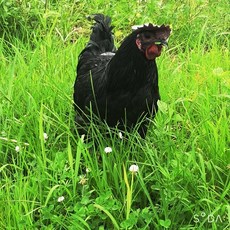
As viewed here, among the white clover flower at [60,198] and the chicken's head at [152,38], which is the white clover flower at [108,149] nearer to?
the white clover flower at [60,198]

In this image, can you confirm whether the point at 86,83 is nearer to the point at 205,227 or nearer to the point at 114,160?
the point at 114,160

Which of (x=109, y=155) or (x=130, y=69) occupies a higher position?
(x=130, y=69)

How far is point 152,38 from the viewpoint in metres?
2.45

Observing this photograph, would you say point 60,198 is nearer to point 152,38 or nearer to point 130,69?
point 130,69

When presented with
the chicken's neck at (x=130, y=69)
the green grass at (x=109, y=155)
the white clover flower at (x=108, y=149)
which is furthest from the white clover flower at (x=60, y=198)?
the chicken's neck at (x=130, y=69)

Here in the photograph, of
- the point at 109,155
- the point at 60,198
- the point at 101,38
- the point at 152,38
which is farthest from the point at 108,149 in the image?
the point at 101,38

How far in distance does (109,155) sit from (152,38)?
0.64 meters

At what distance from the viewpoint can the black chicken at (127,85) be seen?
2465mm

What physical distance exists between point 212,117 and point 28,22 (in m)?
2.13

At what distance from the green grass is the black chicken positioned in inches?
3.7

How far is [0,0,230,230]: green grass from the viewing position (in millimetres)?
2285

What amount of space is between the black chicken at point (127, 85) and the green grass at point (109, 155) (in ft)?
0.31

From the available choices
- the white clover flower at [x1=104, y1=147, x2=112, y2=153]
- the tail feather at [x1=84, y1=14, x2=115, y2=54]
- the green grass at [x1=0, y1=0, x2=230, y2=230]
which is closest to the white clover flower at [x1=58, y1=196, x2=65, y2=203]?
the green grass at [x1=0, y1=0, x2=230, y2=230]

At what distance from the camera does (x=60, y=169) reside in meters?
2.48
